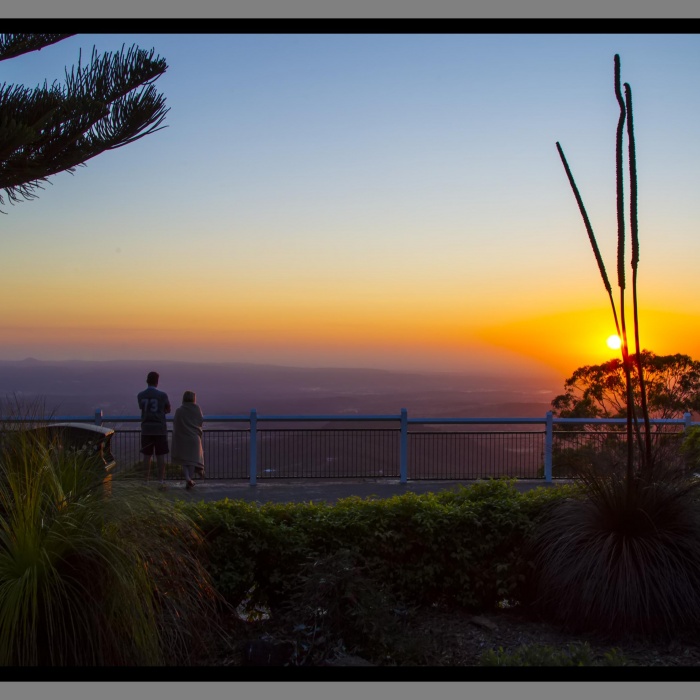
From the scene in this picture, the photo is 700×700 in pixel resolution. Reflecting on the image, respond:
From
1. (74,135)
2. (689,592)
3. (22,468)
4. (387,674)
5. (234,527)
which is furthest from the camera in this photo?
(74,135)

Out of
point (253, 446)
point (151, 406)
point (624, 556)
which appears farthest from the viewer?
point (253, 446)

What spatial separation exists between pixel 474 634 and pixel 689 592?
1.52 m

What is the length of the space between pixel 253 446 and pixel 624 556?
377 inches

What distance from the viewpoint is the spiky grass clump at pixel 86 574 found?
4121 mm

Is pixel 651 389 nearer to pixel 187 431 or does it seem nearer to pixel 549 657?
pixel 187 431

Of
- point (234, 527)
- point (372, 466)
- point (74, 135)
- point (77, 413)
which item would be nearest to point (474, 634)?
point (234, 527)

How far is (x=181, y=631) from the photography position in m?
4.65

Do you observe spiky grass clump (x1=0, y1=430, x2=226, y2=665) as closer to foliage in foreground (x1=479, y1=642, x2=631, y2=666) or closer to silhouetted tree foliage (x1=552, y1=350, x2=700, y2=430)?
foliage in foreground (x1=479, y1=642, x2=631, y2=666)

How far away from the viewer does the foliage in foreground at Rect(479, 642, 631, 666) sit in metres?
4.57

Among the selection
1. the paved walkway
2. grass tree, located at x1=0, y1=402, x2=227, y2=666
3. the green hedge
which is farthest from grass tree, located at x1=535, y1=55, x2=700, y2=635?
the paved walkway

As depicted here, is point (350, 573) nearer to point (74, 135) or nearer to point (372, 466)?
point (74, 135)

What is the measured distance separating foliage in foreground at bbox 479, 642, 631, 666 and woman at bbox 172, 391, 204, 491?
8189mm

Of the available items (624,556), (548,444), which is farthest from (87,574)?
(548,444)

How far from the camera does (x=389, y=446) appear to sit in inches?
572
